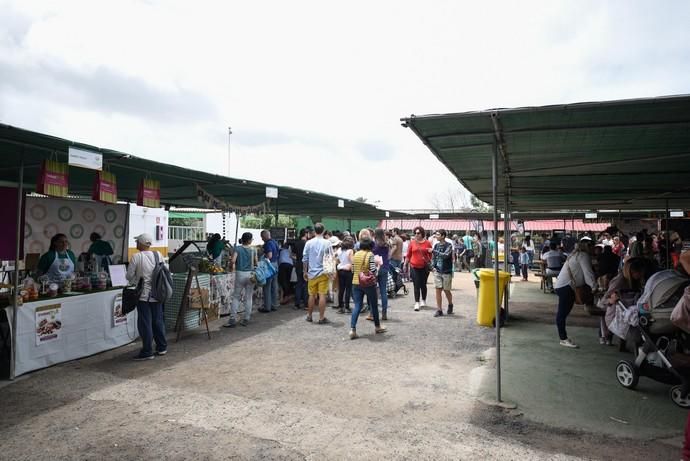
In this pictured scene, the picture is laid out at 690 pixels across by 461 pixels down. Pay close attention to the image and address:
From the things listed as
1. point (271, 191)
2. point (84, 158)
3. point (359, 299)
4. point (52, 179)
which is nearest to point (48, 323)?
point (52, 179)

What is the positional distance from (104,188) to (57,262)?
51.4 inches

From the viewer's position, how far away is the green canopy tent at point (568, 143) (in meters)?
3.36

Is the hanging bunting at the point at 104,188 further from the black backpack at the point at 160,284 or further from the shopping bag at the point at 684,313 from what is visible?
the shopping bag at the point at 684,313

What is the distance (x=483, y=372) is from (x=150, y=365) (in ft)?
13.6

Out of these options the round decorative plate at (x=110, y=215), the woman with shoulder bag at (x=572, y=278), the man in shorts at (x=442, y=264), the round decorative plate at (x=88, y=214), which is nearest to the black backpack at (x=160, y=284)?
the man in shorts at (x=442, y=264)

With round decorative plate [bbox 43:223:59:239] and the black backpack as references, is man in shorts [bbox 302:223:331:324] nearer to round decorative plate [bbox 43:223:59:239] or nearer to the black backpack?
the black backpack

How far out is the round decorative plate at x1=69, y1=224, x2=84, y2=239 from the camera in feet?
31.8

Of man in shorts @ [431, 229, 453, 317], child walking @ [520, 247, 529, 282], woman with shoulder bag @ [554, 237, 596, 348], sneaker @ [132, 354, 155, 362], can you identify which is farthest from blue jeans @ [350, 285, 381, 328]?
child walking @ [520, 247, 529, 282]

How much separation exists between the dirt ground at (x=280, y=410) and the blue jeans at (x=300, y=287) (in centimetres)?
314

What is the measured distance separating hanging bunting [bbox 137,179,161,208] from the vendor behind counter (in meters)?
1.37

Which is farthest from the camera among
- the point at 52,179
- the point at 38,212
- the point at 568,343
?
the point at 38,212

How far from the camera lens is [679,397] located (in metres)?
3.89

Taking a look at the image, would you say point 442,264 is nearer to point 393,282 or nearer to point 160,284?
point 393,282

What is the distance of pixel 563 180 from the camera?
7160mm
